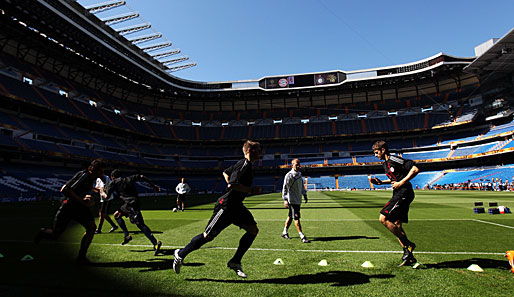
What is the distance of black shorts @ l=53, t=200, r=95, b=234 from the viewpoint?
5.11 metres

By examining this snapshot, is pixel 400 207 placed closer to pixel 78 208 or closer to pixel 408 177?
pixel 408 177

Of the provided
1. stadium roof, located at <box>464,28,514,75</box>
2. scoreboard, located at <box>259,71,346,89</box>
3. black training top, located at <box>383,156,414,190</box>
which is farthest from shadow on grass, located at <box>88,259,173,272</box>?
scoreboard, located at <box>259,71,346,89</box>

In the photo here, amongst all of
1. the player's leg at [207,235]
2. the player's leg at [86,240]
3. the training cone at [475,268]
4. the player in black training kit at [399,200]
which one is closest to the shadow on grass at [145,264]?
the player's leg at [86,240]

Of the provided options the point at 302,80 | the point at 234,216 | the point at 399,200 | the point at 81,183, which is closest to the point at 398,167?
the point at 399,200

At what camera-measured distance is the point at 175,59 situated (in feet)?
175

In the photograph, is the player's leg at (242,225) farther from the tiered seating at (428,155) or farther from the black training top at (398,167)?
the tiered seating at (428,155)

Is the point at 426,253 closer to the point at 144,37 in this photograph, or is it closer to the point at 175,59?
the point at 144,37

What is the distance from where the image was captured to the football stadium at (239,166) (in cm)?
443

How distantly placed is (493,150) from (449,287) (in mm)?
51283

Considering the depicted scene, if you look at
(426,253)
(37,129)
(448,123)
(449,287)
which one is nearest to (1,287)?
(449,287)

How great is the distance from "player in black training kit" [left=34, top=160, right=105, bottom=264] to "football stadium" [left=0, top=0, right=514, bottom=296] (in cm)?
5

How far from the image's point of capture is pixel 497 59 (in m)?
40.4

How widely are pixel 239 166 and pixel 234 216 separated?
2.70ft

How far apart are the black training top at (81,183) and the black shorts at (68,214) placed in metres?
0.22
